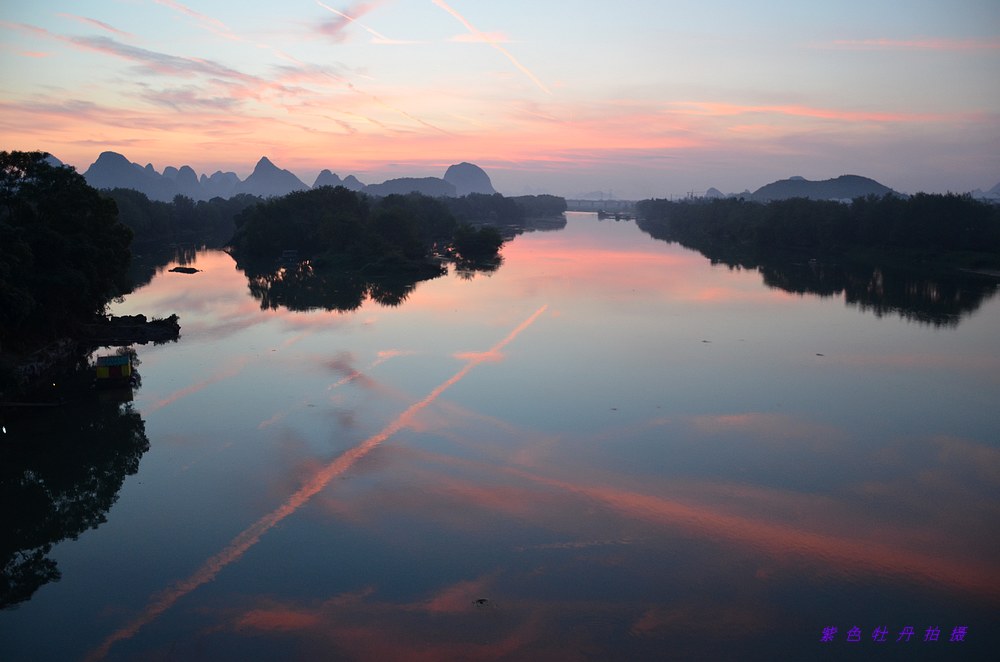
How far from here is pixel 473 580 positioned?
12.1 meters

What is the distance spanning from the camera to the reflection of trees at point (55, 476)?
12984 millimetres

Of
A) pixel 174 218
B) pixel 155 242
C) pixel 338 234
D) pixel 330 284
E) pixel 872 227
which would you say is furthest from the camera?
pixel 174 218

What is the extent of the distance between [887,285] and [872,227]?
73.0 ft

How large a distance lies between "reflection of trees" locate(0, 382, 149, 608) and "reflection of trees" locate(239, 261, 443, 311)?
20.3 meters

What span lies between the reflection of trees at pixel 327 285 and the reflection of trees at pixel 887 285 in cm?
2656

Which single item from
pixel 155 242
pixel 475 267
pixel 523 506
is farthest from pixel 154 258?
pixel 523 506

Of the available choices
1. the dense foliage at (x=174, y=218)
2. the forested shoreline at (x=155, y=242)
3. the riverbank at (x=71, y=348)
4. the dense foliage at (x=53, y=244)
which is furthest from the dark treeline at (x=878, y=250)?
the dense foliage at (x=174, y=218)

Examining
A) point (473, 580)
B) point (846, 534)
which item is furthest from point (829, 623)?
point (473, 580)

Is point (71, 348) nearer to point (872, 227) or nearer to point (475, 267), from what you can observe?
point (475, 267)

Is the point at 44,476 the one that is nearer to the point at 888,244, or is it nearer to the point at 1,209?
the point at 1,209

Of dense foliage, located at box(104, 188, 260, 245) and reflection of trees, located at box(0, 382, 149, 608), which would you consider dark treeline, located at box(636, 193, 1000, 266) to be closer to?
reflection of trees, located at box(0, 382, 149, 608)

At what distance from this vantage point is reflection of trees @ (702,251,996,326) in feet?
133

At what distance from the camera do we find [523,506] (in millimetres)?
14812

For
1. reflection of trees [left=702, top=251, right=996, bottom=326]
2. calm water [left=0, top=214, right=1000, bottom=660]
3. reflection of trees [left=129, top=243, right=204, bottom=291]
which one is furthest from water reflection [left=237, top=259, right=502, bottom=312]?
reflection of trees [left=702, top=251, right=996, bottom=326]
